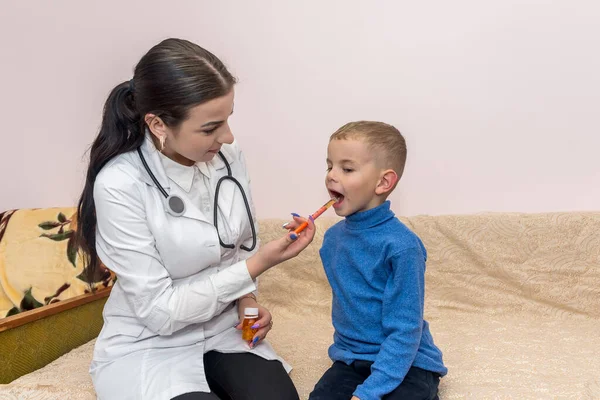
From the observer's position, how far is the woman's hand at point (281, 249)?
1381 mm

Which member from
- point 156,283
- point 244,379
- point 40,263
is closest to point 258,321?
point 244,379

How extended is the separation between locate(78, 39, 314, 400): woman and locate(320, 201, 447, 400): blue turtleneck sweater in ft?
0.39

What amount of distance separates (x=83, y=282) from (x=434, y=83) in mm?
1432

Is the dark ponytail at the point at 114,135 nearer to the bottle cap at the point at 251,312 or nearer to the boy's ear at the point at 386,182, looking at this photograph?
the bottle cap at the point at 251,312

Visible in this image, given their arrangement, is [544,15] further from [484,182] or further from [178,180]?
[178,180]

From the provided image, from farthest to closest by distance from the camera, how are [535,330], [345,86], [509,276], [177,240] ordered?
[345,86]
[509,276]
[535,330]
[177,240]

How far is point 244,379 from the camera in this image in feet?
4.69

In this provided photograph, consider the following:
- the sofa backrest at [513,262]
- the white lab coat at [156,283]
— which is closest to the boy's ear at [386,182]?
the white lab coat at [156,283]

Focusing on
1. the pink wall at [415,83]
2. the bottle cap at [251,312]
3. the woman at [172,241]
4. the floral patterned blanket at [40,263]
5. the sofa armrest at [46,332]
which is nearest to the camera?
the woman at [172,241]

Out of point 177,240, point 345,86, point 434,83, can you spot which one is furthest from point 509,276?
point 177,240

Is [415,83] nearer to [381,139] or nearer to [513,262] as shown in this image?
[513,262]

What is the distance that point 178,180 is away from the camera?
4.88 feet

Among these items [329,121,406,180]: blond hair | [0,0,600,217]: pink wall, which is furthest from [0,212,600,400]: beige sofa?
[329,121,406,180]: blond hair

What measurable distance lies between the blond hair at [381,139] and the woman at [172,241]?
250mm
